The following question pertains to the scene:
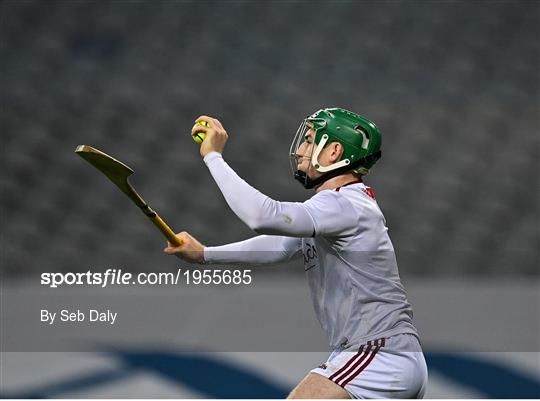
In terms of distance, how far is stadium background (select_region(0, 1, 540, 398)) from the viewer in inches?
242

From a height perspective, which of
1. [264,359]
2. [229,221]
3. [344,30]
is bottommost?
[264,359]

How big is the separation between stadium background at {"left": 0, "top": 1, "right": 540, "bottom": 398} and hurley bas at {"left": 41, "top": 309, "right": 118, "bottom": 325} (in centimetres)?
84

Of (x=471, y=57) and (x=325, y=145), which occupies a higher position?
(x=471, y=57)

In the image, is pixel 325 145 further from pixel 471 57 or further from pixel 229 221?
pixel 471 57

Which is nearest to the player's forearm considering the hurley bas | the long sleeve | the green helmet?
the green helmet

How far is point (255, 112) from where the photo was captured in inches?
266

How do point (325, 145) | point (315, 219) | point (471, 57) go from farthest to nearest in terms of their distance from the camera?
1. point (471, 57)
2. point (325, 145)
3. point (315, 219)

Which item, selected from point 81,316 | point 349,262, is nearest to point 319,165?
point 349,262

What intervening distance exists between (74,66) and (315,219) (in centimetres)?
555

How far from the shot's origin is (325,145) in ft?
8.04

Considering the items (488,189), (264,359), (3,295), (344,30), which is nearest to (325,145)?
(264,359)

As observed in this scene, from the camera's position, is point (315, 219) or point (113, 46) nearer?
point (315, 219)

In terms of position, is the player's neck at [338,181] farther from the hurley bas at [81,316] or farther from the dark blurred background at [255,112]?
the dark blurred background at [255,112]

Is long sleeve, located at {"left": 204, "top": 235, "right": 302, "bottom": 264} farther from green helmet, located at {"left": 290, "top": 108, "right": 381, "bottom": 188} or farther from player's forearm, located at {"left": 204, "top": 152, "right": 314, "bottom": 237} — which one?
Result: player's forearm, located at {"left": 204, "top": 152, "right": 314, "bottom": 237}
